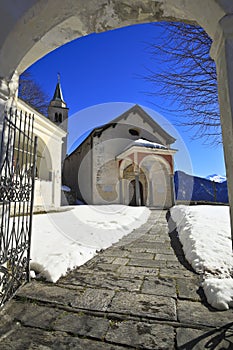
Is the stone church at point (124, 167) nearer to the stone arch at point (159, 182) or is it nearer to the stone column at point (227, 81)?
the stone arch at point (159, 182)

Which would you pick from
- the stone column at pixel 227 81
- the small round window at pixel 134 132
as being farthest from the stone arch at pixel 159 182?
the stone column at pixel 227 81

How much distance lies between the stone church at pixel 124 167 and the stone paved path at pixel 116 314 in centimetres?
1088

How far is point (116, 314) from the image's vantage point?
1752 millimetres

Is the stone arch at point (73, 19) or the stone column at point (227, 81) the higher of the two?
the stone arch at point (73, 19)

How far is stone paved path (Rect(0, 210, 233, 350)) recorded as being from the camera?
142 centimetres

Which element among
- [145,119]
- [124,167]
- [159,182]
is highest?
[145,119]

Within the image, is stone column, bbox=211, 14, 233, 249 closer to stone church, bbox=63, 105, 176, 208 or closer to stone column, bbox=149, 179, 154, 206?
stone church, bbox=63, 105, 176, 208

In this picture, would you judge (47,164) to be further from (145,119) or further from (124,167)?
(145,119)

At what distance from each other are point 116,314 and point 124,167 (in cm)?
1392

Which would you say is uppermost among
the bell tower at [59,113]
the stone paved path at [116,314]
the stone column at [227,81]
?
the bell tower at [59,113]

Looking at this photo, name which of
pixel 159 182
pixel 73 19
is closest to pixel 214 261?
pixel 73 19

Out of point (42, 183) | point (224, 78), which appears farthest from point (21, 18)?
point (42, 183)

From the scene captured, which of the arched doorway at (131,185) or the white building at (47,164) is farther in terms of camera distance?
the arched doorway at (131,185)

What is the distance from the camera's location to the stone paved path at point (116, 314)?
1419 millimetres
